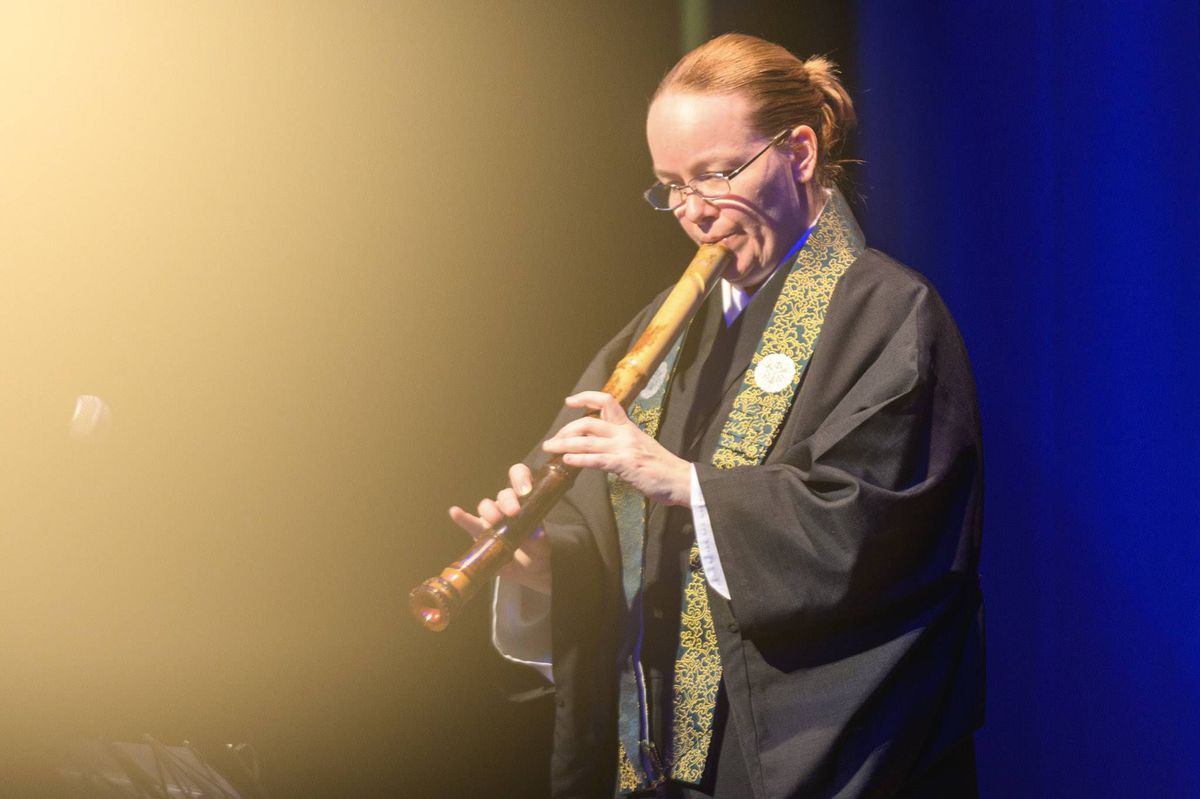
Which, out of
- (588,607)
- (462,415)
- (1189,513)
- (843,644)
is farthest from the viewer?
(462,415)

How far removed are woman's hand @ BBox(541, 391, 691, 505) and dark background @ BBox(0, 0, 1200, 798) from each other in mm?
590

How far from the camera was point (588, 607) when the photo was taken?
1.71m

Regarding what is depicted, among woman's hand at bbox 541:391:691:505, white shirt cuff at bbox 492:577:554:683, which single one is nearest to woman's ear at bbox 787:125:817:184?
woman's hand at bbox 541:391:691:505

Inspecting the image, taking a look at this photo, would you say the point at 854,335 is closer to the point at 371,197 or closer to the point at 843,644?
the point at 843,644

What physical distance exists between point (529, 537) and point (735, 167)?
62cm

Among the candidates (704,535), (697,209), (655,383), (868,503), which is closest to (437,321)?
(655,383)

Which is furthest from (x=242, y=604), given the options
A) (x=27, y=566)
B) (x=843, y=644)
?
(x=843, y=644)

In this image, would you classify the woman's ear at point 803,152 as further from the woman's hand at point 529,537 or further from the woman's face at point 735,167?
the woman's hand at point 529,537

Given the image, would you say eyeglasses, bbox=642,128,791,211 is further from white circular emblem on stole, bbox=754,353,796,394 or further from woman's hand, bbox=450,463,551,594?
woman's hand, bbox=450,463,551,594

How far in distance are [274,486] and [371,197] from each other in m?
0.60

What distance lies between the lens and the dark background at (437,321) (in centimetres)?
196

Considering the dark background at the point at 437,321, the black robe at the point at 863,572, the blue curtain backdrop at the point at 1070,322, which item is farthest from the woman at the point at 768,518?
the blue curtain backdrop at the point at 1070,322

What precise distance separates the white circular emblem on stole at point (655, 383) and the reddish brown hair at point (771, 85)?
39 cm

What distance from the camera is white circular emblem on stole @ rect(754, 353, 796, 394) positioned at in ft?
5.41
